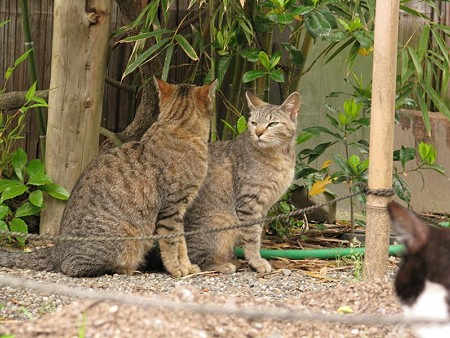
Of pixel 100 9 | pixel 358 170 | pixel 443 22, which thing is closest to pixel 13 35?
pixel 100 9

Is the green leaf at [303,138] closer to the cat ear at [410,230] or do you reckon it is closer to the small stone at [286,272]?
the small stone at [286,272]

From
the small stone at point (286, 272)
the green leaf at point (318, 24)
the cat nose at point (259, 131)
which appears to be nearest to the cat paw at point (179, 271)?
the small stone at point (286, 272)

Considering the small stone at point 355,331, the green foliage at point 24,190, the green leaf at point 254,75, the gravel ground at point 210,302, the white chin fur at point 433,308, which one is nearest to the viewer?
the white chin fur at point 433,308

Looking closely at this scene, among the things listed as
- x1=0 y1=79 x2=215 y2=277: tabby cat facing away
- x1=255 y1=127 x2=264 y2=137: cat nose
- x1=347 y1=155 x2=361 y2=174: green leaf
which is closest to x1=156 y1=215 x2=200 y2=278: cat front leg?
x1=0 y1=79 x2=215 y2=277: tabby cat facing away

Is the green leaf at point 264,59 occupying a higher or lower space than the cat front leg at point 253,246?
higher

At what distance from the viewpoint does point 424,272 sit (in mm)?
2539

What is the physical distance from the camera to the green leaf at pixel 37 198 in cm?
559

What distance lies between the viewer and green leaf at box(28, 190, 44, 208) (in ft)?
18.4

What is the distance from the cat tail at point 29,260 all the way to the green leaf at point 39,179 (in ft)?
2.04

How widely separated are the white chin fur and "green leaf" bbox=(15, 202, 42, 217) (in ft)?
12.1

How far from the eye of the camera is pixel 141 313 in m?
3.05

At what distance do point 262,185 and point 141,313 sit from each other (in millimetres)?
2438

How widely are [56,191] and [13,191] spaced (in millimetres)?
298

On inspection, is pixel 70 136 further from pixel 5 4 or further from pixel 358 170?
pixel 358 170
